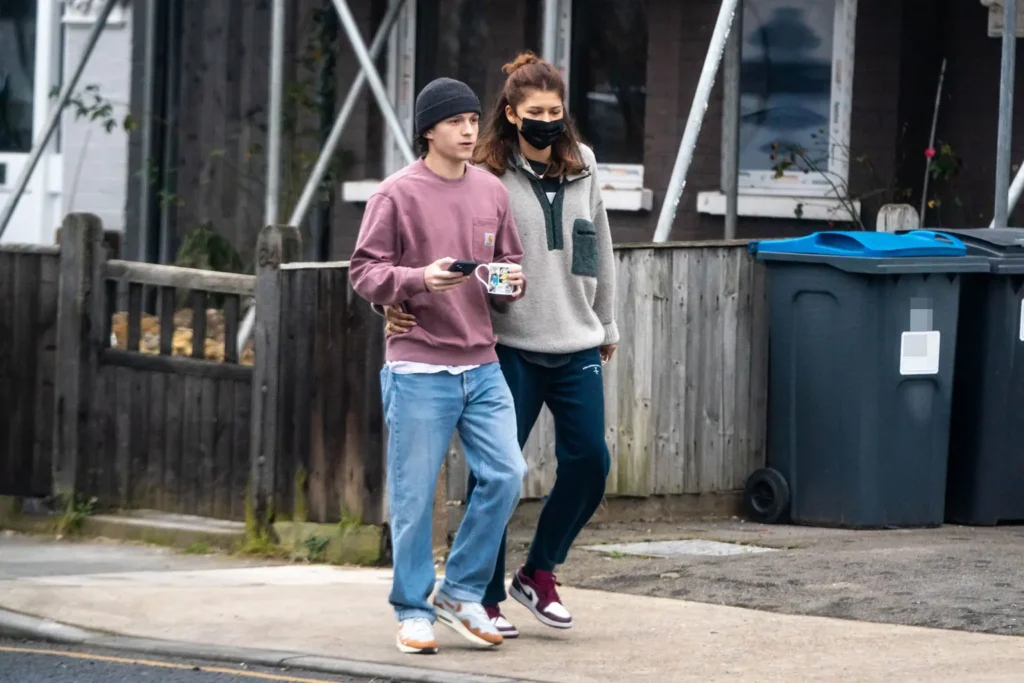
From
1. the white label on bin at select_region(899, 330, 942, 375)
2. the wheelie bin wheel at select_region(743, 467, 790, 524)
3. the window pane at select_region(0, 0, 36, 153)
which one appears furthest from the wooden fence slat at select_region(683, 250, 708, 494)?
the window pane at select_region(0, 0, 36, 153)

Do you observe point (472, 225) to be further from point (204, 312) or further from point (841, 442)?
point (841, 442)

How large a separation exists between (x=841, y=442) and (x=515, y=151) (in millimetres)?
3013

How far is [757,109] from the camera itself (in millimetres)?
12125

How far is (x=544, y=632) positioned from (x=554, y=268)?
1170mm

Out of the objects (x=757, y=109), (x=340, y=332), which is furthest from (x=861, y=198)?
(x=340, y=332)

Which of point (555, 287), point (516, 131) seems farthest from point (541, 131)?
point (555, 287)

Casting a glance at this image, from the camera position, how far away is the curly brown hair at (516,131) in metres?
5.84

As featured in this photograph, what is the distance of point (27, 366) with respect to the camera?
8.52 metres

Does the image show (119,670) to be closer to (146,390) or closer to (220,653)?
(220,653)

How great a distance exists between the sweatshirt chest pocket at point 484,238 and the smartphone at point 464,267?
229mm

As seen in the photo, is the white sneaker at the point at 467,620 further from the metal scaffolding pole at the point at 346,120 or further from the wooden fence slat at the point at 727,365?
the metal scaffolding pole at the point at 346,120

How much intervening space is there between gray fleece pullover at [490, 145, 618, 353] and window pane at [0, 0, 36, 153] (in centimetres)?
1065

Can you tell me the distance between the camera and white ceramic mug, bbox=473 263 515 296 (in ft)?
18.1

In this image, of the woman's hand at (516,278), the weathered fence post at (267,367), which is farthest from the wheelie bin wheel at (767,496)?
the woman's hand at (516,278)
